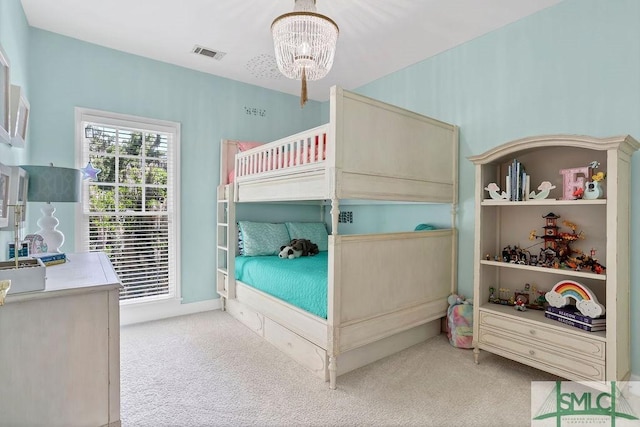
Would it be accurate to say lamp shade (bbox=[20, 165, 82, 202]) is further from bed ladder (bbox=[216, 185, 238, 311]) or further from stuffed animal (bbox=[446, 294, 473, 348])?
stuffed animal (bbox=[446, 294, 473, 348])

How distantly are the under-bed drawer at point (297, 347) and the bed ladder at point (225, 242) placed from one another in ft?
2.68

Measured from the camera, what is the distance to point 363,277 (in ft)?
7.84

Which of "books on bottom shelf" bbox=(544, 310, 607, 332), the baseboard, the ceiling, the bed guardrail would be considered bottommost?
the baseboard

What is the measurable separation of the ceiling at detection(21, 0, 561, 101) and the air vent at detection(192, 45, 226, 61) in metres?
0.05

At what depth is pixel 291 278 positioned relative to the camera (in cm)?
272

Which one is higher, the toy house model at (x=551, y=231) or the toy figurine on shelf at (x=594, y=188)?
the toy figurine on shelf at (x=594, y=188)

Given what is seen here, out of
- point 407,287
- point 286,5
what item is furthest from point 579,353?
point 286,5

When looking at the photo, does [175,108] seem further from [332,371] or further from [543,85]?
[543,85]

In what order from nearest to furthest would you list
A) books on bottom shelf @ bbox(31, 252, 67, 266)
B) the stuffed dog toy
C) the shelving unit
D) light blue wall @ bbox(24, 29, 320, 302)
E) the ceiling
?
books on bottom shelf @ bbox(31, 252, 67, 266) → the shelving unit → the ceiling → light blue wall @ bbox(24, 29, 320, 302) → the stuffed dog toy

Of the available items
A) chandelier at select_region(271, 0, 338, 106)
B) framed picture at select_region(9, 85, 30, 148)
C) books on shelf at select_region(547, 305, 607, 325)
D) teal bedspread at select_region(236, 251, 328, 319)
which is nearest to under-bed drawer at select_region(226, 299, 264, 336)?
teal bedspread at select_region(236, 251, 328, 319)

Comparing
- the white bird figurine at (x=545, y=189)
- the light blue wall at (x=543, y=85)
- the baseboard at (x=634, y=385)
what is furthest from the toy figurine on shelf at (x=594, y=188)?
the baseboard at (x=634, y=385)

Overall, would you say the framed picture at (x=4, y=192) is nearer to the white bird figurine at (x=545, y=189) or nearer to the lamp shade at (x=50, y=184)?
the lamp shade at (x=50, y=184)

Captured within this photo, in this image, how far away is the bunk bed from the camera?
2250mm

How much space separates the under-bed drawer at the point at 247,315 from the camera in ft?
10.3
